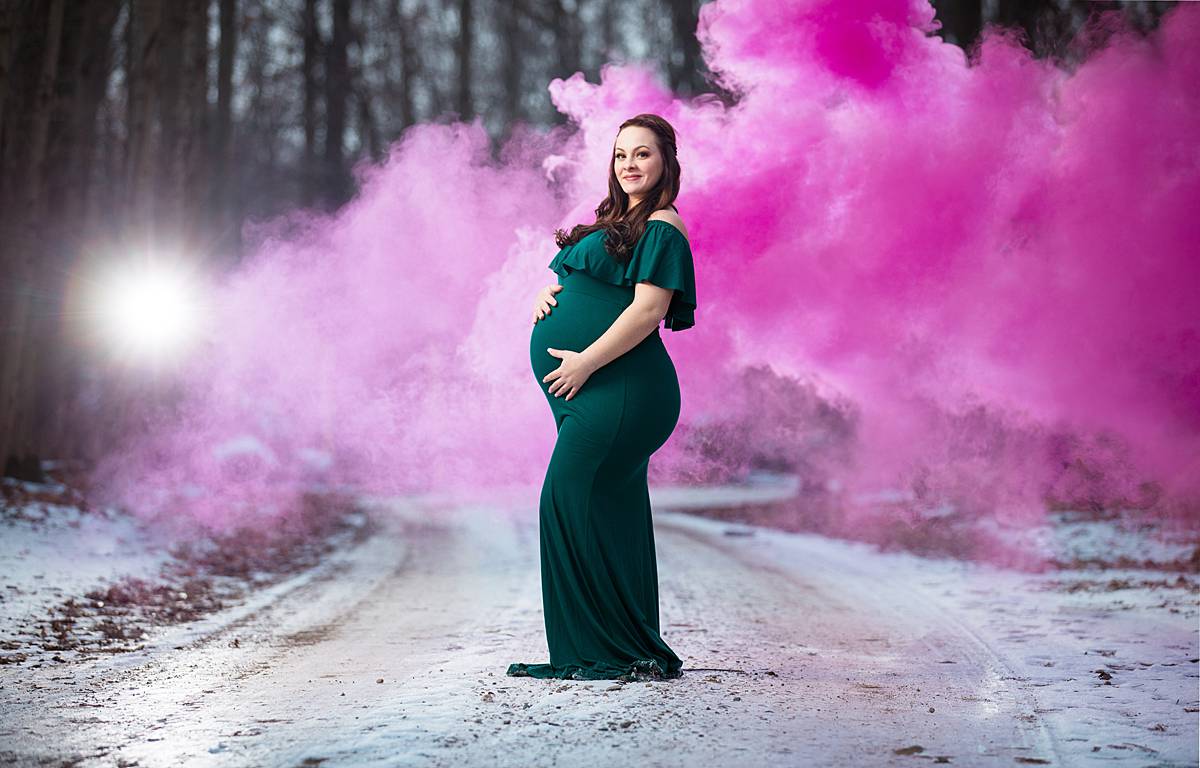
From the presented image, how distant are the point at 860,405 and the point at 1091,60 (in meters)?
3.74

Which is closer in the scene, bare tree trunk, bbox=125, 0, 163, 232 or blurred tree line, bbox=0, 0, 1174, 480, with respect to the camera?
blurred tree line, bbox=0, 0, 1174, 480

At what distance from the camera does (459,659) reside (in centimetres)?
554

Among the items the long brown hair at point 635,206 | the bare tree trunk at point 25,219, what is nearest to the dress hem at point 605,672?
the long brown hair at point 635,206

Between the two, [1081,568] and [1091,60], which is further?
[1081,568]

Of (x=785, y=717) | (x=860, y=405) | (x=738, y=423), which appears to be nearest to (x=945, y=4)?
(x=860, y=405)

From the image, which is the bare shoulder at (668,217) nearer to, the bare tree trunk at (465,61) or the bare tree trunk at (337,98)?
the bare tree trunk at (465,61)

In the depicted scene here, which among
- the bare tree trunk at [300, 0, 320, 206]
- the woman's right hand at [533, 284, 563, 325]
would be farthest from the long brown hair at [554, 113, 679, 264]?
the bare tree trunk at [300, 0, 320, 206]

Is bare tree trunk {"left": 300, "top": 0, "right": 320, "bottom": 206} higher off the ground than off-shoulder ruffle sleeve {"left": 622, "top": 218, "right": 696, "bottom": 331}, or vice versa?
bare tree trunk {"left": 300, "top": 0, "right": 320, "bottom": 206}

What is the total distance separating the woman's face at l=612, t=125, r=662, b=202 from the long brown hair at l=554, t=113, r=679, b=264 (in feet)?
0.08

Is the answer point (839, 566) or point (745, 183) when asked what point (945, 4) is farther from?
Result: point (745, 183)

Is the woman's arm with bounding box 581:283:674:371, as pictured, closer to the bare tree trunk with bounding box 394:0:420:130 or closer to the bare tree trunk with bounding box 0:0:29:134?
the bare tree trunk with bounding box 0:0:29:134

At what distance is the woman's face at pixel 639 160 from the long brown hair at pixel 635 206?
0.08 ft

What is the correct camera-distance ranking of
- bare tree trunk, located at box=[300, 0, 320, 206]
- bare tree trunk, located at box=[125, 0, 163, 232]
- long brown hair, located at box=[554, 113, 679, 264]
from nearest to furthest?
long brown hair, located at box=[554, 113, 679, 264]
bare tree trunk, located at box=[125, 0, 163, 232]
bare tree trunk, located at box=[300, 0, 320, 206]

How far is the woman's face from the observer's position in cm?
503
